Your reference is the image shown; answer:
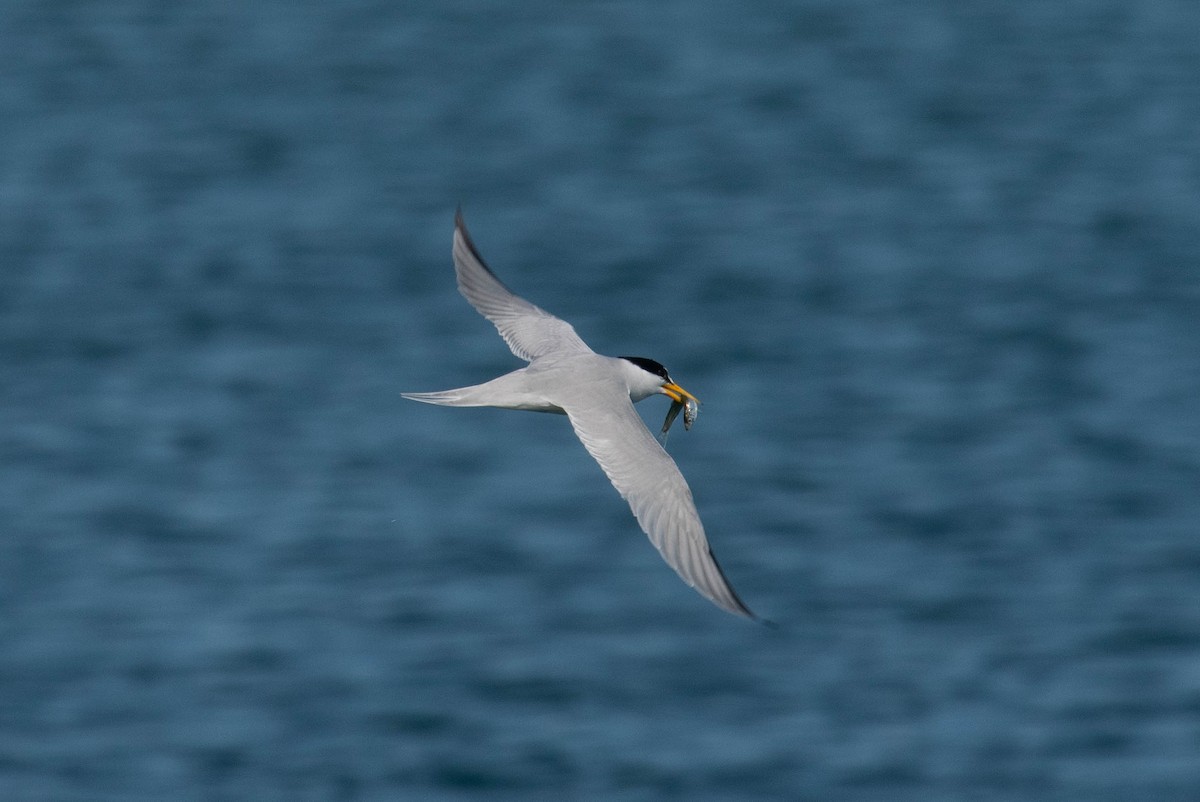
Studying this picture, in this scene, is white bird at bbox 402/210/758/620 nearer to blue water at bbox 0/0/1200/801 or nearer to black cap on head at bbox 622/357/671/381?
black cap on head at bbox 622/357/671/381

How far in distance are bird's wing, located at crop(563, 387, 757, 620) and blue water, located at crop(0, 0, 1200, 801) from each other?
496 cm

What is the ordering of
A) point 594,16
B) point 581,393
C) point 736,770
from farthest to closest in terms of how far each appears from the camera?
point 594,16, point 736,770, point 581,393

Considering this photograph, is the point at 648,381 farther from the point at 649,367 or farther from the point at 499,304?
the point at 499,304

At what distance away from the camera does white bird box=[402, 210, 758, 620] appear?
293 inches

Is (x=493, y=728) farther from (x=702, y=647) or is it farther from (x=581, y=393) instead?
(x=581, y=393)

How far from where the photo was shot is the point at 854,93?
2480 centimetres

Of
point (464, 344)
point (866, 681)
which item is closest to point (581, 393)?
point (866, 681)

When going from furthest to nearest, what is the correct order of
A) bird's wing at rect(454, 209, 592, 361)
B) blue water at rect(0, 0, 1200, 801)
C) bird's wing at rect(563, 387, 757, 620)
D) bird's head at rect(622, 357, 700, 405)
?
blue water at rect(0, 0, 1200, 801) < bird's wing at rect(454, 209, 592, 361) < bird's head at rect(622, 357, 700, 405) < bird's wing at rect(563, 387, 757, 620)

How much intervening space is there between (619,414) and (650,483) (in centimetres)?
42

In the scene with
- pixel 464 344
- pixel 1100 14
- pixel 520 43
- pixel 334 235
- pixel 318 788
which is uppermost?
pixel 1100 14

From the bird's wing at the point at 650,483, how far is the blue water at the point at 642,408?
496 cm

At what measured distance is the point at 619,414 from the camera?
8055 mm

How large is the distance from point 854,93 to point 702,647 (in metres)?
12.4

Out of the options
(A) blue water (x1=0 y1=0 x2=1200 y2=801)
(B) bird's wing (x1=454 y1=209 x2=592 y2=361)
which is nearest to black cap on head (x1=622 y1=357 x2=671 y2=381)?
(B) bird's wing (x1=454 y1=209 x2=592 y2=361)
